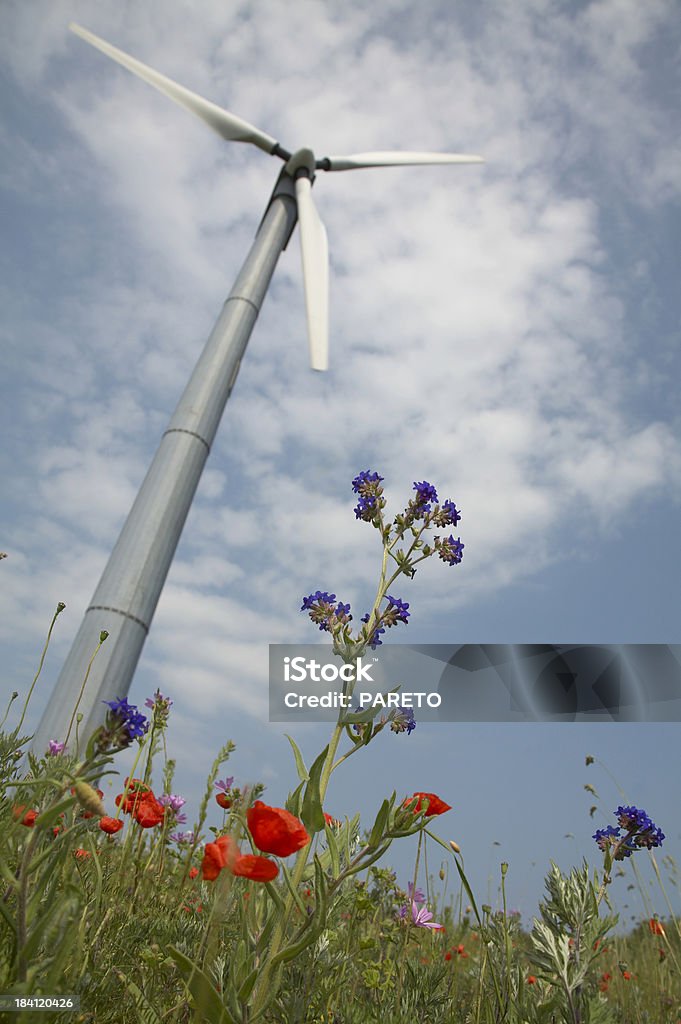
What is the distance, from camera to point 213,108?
17484mm

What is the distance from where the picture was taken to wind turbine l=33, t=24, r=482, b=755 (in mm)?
9594

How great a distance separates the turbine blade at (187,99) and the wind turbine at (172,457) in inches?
1.0

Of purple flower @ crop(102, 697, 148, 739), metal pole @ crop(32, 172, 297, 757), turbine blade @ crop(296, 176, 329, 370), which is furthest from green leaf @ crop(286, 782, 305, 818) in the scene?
turbine blade @ crop(296, 176, 329, 370)

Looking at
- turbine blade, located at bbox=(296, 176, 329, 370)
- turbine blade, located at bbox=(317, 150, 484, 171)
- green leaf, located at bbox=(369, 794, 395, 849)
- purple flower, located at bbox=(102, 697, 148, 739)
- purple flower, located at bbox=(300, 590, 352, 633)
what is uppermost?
turbine blade, located at bbox=(317, 150, 484, 171)

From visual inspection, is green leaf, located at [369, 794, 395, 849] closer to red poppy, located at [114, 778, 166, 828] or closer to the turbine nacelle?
red poppy, located at [114, 778, 166, 828]

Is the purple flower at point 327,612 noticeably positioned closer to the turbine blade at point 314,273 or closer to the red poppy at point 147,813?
the red poppy at point 147,813

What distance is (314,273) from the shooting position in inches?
571

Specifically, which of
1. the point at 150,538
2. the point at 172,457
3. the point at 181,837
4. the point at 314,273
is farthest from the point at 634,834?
the point at 314,273

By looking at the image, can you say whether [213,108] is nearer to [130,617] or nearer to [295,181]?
[295,181]

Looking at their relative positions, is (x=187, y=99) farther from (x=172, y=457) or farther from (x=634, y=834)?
(x=634, y=834)

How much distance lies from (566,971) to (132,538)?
9.47 m

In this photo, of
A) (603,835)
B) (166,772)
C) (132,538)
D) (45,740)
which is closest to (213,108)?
(132,538)

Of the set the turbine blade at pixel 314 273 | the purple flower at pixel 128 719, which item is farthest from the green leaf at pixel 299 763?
the turbine blade at pixel 314 273

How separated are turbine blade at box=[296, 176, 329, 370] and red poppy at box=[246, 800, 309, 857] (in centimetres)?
838
